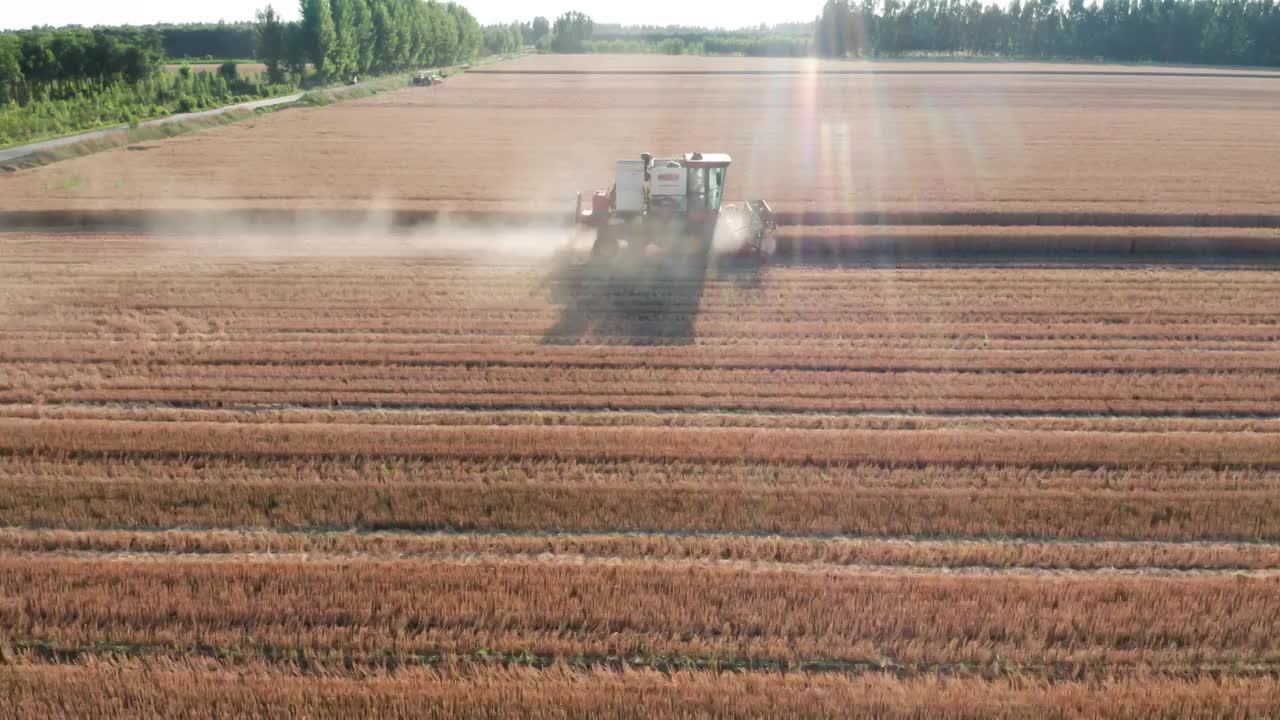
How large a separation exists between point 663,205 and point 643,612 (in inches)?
478

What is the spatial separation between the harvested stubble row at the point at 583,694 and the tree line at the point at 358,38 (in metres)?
77.7

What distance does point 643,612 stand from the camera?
25.1ft

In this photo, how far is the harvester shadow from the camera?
14797mm

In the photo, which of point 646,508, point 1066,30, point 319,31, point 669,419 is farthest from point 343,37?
point 1066,30

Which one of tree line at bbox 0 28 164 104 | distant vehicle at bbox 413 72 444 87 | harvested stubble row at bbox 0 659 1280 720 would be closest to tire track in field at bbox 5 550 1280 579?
harvested stubble row at bbox 0 659 1280 720

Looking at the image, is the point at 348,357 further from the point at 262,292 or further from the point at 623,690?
the point at 623,690

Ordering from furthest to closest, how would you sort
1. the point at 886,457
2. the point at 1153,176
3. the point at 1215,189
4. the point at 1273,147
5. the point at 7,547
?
the point at 1273,147, the point at 1153,176, the point at 1215,189, the point at 886,457, the point at 7,547

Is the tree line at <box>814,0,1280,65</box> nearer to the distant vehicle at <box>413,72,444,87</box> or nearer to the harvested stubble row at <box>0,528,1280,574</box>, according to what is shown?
the distant vehicle at <box>413,72,444,87</box>

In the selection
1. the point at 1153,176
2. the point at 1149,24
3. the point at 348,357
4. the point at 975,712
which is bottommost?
the point at 975,712

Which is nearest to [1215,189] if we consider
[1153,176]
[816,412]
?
[1153,176]

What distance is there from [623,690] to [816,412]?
19.3 feet

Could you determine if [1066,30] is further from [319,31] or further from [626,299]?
[626,299]

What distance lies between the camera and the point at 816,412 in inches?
465

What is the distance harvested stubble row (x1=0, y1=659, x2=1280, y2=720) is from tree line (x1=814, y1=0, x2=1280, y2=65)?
140 metres
